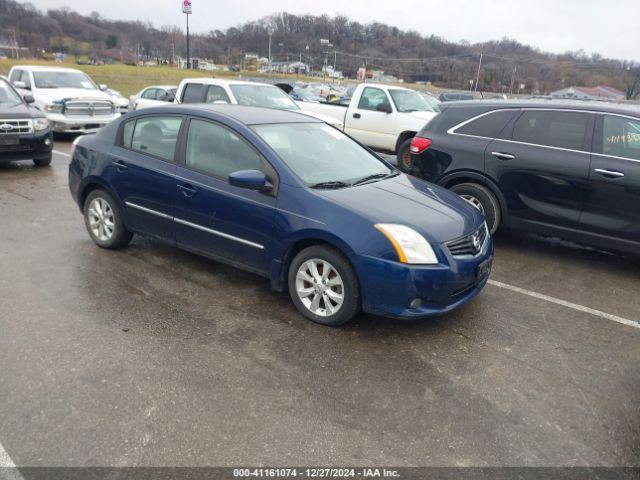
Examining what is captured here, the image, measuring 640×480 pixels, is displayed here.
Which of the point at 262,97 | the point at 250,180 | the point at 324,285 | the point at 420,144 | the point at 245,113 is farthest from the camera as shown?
the point at 262,97

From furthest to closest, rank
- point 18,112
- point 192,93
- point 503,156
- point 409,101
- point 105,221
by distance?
1. point 409,101
2. point 192,93
3. point 18,112
4. point 503,156
5. point 105,221

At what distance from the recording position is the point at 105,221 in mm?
5355

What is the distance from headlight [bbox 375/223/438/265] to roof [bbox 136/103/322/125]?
5.40 ft

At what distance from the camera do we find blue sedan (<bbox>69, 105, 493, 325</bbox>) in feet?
12.1

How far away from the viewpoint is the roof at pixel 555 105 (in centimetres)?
541

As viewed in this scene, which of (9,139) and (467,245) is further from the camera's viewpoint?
(9,139)

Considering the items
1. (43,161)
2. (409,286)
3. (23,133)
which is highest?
(23,133)

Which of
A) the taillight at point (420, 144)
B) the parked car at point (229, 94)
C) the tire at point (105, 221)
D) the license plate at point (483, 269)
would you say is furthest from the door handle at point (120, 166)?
the parked car at point (229, 94)

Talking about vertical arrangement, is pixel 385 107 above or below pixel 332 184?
above

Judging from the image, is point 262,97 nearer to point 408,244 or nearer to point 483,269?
point 483,269

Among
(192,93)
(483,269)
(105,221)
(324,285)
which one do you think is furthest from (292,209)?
(192,93)

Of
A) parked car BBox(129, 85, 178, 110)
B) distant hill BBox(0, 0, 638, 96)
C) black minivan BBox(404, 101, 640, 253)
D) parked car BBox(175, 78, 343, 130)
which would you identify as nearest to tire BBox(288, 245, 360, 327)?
black minivan BBox(404, 101, 640, 253)

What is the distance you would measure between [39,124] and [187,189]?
6437 millimetres

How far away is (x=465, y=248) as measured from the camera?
393 centimetres
